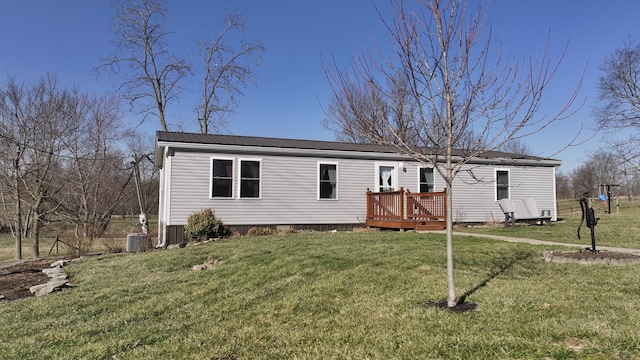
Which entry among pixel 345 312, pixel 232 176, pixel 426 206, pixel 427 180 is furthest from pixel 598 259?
pixel 232 176

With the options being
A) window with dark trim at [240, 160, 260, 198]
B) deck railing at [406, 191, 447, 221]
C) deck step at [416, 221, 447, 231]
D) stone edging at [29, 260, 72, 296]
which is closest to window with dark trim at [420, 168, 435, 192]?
deck railing at [406, 191, 447, 221]

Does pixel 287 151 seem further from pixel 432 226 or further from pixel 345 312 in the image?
pixel 345 312

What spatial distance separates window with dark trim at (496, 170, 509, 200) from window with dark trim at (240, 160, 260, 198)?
9.21 metres

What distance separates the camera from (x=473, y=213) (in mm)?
14977

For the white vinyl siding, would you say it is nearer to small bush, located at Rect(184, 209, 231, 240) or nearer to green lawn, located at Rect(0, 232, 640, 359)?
small bush, located at Rect(184, 209, 231, 240)

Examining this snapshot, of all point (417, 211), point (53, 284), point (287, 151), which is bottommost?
point (53, 284)

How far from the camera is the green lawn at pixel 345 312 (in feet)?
10.0

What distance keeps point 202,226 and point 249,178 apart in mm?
2302

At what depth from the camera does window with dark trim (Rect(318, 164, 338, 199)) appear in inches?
532

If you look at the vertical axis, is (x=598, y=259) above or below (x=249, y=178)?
below

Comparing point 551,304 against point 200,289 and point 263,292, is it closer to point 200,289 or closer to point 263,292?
point 263,292

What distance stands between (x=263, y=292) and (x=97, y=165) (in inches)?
833

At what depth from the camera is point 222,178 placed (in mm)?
12328

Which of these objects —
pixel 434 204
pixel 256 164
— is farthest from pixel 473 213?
pixel 256 164
